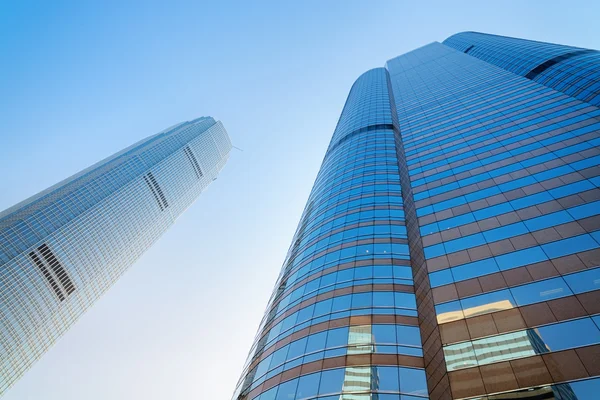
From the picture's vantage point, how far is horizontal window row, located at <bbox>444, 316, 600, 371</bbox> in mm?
19969

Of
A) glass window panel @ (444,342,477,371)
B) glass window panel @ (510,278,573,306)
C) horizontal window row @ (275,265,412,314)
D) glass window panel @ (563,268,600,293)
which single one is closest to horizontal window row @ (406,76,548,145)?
horizontal window row @ (275,265,412,314)

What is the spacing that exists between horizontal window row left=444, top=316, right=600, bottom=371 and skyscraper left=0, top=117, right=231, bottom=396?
136 m

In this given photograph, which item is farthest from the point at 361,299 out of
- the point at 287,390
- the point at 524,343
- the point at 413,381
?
the point at 524,343

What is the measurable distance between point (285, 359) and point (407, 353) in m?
9.05

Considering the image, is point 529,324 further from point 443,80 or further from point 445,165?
point 443,80

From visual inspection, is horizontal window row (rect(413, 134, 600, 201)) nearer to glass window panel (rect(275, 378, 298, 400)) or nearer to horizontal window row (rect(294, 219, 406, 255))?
horizontal window row (rect(294, 219, 406, 255))

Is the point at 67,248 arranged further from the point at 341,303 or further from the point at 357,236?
the point at 341,303

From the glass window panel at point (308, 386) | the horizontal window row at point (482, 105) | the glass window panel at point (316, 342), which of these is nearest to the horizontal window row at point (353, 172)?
the horizontal window row at point (482, 105)

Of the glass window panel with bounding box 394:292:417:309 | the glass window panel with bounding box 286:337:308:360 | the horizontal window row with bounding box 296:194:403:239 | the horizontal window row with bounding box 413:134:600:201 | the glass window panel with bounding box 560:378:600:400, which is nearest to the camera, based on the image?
the glass window panel with bounding box 560:378:600:400

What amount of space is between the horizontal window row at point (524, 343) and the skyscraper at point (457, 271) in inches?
2.9

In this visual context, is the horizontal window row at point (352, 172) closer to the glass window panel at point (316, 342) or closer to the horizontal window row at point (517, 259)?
the horizontal window row at point (517, 259)

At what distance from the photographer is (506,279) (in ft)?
84.8

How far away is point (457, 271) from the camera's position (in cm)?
2919

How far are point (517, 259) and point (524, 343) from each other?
25.7 ft
